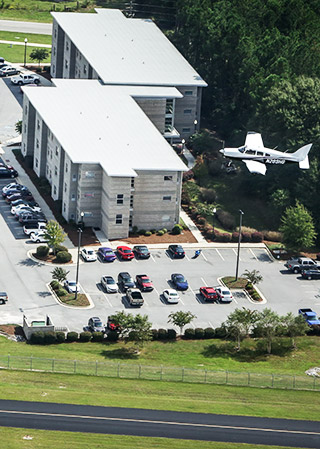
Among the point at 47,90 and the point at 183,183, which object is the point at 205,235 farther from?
A: the point at 47,90

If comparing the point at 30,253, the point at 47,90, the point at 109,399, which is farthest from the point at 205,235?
the point at 109,399

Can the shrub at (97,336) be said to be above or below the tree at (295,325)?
below

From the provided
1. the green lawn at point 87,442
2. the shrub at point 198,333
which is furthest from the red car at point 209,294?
the green lawn at point 87,442

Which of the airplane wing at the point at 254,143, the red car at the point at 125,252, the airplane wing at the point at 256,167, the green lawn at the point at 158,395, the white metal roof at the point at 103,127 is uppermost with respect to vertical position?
the airplane wing at the point at 254,143

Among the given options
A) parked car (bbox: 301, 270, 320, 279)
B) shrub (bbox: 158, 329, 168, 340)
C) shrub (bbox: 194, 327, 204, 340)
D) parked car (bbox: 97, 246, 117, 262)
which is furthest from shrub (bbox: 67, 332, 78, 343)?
parked car (bbox: 301, 270, 320, 279)

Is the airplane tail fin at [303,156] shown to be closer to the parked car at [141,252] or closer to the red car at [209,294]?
the red car at [209,294]
